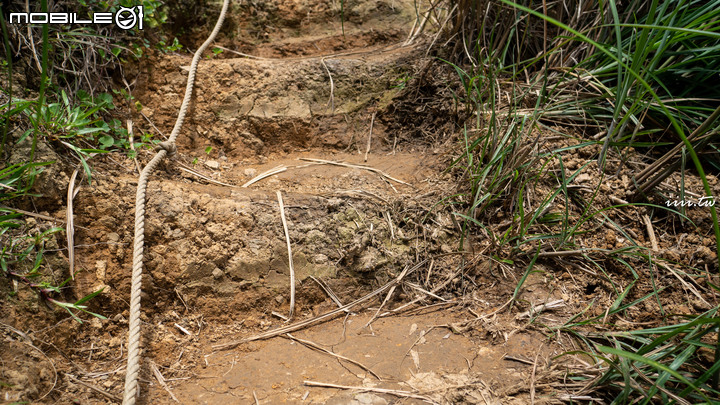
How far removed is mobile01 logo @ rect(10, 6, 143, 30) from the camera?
1590mm

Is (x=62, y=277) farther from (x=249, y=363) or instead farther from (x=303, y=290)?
(x=303, y=290)

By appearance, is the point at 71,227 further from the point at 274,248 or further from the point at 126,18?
the point at 126,18

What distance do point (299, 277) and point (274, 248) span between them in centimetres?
15

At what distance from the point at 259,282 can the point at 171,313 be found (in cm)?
33

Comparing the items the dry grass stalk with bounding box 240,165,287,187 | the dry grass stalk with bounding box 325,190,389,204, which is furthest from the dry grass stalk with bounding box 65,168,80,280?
the dry grass stalk with bounding box 325,190,389,204

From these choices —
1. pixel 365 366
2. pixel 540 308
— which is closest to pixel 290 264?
pixel 365 366

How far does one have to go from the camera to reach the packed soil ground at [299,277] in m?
1.27

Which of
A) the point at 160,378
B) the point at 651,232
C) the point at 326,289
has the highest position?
the point at 651,232

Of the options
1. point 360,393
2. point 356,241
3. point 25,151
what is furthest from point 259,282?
point 25,151

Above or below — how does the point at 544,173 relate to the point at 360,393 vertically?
above

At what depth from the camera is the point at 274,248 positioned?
1624 millimetres

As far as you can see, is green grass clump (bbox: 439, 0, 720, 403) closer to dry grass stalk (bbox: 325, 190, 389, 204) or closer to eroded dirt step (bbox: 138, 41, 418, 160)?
dry grass stalk (bbox: 325, 190, 389, 204)

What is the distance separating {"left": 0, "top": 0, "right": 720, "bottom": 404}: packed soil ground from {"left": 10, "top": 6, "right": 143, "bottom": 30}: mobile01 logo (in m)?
0.21

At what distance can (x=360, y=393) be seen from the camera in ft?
4.11
